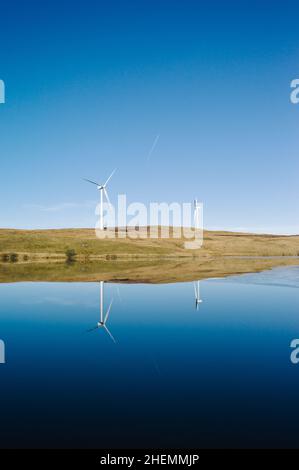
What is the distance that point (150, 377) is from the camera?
9.71m

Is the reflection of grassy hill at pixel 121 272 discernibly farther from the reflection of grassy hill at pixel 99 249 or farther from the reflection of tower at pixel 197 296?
the reflection of grassy hill at pixel 99 249

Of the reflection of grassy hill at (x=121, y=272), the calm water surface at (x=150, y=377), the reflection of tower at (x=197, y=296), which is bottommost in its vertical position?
the calm water surface at (x=150, y=377)

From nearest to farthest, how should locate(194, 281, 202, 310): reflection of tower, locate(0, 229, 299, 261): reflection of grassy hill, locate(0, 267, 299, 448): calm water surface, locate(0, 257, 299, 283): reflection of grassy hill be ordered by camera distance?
1. locate(0, 267, 299, 448): calm water surface
2. locate(194, 281, 202, 310): reflection of tower
3. locate(0, 257, 299, 283): reflection of grassy hill
4. locate(0, 229, 299, 261): reflection of grassy hill

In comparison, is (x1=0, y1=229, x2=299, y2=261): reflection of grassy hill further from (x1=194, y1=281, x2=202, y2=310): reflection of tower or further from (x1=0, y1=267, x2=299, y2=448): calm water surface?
(x1=0, y1=267, x2=299, y2=448): calm water surface

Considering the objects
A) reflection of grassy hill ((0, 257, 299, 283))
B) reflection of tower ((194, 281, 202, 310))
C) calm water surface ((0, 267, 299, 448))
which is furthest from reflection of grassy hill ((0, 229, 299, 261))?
calm water surface ((0, 267, 299, 448))

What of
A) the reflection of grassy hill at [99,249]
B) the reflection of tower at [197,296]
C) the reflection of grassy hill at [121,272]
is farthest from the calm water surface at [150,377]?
the reflection of grassy hill at [99,249]

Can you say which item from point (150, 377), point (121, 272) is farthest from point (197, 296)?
point (121, 272)

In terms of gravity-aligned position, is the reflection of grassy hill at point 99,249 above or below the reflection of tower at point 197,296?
above

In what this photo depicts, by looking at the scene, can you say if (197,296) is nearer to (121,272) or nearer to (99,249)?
(121,272)

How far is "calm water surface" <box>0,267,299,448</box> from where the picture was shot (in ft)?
22.9

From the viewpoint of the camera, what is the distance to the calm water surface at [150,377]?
697 centimetres
